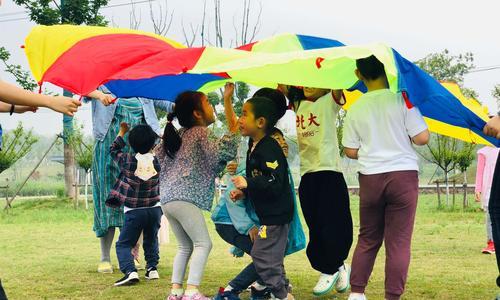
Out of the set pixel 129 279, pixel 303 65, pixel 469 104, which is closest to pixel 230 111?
pixel 303 65

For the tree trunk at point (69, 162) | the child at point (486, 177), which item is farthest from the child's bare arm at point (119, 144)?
the tree trunk at point (69, 162)

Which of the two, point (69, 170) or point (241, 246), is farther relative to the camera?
point (69, 170)

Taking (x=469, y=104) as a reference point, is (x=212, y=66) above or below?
above

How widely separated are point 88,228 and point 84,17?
11.2 meters

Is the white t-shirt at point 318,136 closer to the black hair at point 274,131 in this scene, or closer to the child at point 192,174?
the black hair at point 274,131

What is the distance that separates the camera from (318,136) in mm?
5129

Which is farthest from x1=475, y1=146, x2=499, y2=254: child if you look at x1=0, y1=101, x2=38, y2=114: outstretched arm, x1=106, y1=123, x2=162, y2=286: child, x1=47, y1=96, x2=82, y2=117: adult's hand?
x1=47, y1=96, x2=82, y2=117: adult's hand

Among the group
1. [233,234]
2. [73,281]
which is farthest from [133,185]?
[233,234]

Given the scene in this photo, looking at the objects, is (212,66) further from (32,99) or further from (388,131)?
(32,99)

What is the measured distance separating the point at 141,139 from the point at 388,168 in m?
2.38

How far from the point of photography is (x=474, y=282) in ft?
19.9

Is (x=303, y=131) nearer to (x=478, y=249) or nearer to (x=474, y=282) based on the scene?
(x=474, y=282)

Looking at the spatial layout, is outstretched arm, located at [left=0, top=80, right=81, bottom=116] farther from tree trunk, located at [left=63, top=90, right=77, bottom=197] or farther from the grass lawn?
tree trunk, located at [left=63, top=90, right=77, bottom=197]

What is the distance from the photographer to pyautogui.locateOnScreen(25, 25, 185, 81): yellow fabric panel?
507 cm
